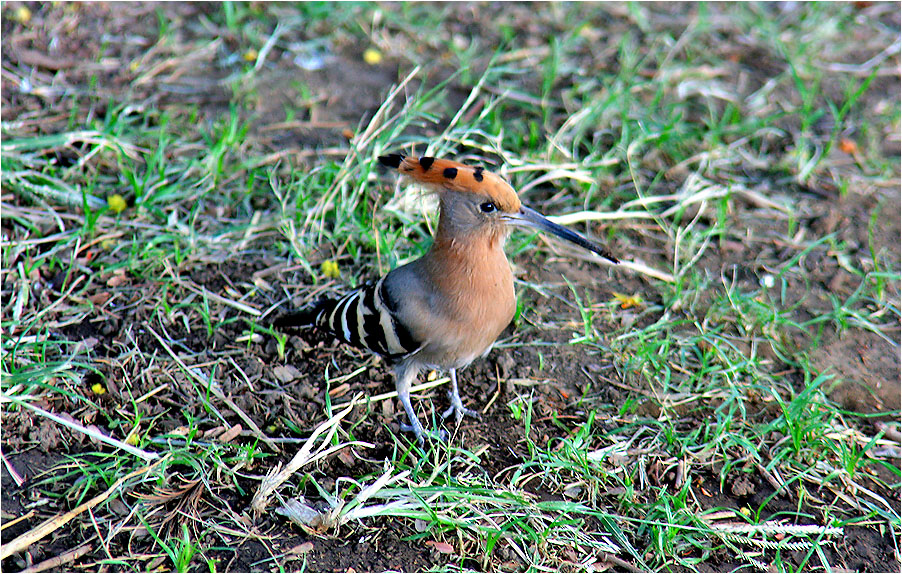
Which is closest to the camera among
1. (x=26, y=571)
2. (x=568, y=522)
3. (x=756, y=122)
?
(x=26, y=571)

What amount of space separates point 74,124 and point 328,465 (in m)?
2.38

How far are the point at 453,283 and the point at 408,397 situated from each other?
473mm

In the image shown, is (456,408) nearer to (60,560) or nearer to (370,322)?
(370,322)

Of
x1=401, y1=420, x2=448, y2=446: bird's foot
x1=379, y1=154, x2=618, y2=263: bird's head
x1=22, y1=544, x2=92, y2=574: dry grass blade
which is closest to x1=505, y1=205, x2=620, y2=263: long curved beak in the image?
x1=379, y1=154, x2=618, y2=263: bird's head

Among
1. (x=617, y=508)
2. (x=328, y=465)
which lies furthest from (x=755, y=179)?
(x=328, y=465)

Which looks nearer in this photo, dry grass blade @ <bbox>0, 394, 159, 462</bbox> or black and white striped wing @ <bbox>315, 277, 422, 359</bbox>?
dry grass blade @ <bbox>0, 394, 159, 462</bbox>

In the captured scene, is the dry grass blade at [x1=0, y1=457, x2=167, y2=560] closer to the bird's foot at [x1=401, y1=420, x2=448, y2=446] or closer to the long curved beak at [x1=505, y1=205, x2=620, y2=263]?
the bird's foot at [x1=401, y1=420, x2=448, y2=446]

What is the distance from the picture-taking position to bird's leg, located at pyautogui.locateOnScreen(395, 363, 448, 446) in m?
2.96

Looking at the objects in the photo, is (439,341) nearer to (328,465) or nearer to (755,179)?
(328,465)

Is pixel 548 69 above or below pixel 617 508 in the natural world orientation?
above

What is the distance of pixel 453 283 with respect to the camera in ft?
9.50

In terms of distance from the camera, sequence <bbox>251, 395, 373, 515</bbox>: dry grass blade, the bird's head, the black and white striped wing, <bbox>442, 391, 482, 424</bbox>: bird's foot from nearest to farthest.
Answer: <bbox>251, 395, 373, 515</bbox>: dry grass blade
the bird's head
the black and white striped wing
<bbox>442, 391, 482, 424</bbox>: bird's foot

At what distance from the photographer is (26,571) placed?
2.37 metres

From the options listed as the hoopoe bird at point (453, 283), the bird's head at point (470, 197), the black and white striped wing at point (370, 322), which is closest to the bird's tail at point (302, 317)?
the black and white striped wing at point (370, 322)
